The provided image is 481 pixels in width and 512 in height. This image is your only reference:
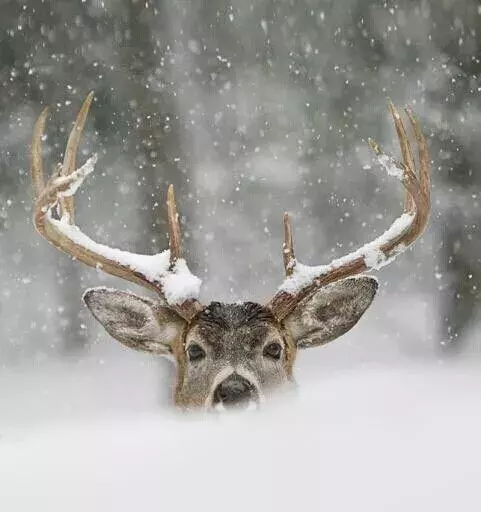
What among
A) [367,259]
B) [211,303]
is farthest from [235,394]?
[367,259]

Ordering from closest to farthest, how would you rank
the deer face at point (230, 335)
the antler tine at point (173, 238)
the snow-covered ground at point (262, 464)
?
the snow-covered ground at point (262, 464)
the deer face at point (230, 335)
the antler tine at point (173, 238)

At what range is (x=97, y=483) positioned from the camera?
65.4 inches

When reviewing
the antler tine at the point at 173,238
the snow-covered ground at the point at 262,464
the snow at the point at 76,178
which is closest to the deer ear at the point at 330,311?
the antler tine at the point at 173,238

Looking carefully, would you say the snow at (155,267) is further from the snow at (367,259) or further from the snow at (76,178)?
the snow at (367,259)

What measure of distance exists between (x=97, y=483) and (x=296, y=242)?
38.4 feet

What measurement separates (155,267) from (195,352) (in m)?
0.49

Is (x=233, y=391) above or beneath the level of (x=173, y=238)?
beneath

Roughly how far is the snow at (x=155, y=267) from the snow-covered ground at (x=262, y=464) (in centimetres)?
264

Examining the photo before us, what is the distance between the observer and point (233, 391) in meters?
4.12

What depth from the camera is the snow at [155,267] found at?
4.76 m

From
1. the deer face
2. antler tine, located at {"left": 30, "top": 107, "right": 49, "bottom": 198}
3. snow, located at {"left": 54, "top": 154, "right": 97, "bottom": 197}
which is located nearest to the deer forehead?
the deer face

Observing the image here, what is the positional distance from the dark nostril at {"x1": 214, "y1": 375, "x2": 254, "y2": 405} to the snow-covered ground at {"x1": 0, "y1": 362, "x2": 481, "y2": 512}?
1948 mm

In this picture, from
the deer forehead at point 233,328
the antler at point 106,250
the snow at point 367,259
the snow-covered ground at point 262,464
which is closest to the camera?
the snow-covered ground at point 262,464

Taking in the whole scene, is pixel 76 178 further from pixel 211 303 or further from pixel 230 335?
pixel 230 335
